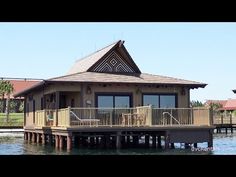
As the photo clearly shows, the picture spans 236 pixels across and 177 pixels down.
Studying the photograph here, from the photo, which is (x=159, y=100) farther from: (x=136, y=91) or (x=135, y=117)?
(x=135, y=117)

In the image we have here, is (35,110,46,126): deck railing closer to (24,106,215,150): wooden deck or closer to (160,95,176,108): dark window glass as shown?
(24,106,215,150): wooden deck

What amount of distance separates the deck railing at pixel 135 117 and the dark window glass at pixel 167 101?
2.28 meters

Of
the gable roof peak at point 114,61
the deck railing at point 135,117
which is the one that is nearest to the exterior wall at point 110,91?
the deck railing at point 135,117

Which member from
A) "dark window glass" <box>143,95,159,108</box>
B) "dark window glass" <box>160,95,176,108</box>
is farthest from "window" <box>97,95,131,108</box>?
"dark window glass" <box>160,95,176,108</box>

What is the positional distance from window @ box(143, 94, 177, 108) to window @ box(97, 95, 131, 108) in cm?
112

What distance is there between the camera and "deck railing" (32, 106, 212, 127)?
22156mm

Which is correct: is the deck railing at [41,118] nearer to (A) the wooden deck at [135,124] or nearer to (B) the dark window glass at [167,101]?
(A) the wooden deck at [135,124]

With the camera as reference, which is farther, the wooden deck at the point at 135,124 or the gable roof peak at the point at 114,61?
the gable roof peak at the point at 114,61

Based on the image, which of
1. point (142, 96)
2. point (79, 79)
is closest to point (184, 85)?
point (142, 96)

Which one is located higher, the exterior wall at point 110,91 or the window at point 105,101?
the exterior wall at point 110,91

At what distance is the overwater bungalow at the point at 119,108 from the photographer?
22297mm
